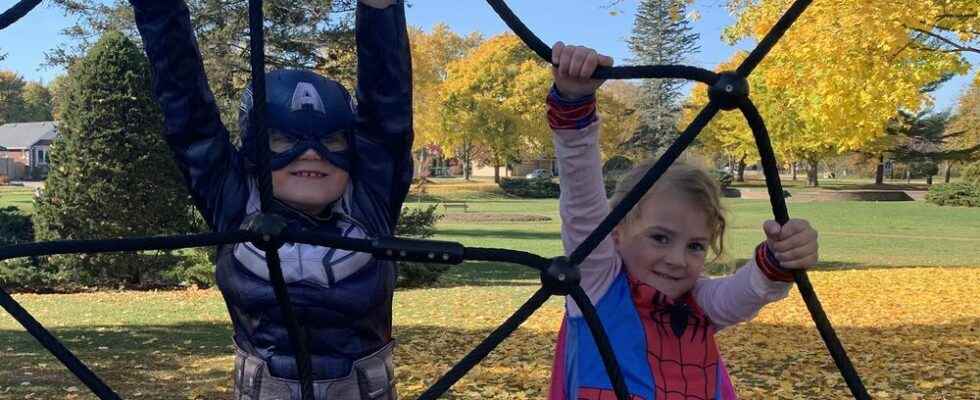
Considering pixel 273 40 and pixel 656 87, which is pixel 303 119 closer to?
pixel 273 40

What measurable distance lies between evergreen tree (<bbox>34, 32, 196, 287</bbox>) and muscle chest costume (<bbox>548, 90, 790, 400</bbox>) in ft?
32.2

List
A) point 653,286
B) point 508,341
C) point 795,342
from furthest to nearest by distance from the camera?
point 508,341 < point 795,342 < point 653,286

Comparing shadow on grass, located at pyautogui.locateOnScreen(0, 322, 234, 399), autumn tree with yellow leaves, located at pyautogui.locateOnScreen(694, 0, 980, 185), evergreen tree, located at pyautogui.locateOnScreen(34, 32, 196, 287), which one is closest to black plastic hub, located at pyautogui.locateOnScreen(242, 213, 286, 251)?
shadow on grass, located at pyautogui.locateOnScreen(0, 322, 234, 399)

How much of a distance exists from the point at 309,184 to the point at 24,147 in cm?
7430

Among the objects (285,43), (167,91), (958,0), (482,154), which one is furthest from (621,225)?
(482,154)

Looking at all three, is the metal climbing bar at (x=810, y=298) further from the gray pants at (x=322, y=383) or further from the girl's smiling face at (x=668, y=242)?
the gray pants at (x=322, y=383)

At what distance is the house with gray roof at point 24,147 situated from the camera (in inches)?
2542

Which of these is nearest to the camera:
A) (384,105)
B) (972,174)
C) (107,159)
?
(384,105)

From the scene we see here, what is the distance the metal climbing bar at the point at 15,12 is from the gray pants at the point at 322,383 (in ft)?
2.33

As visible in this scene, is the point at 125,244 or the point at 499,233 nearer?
the point at 125,244

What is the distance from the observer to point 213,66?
13836 mm

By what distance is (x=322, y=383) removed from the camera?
1528 mm

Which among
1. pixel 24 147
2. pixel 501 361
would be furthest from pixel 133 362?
pixel 24 147

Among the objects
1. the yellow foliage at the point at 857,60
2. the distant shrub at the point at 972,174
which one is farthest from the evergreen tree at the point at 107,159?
the distant shrub at the point at 972,174
